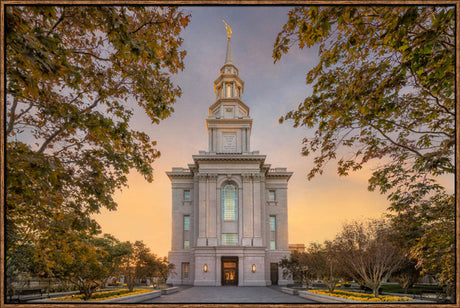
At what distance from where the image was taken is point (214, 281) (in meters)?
38.3

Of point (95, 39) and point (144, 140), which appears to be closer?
point (95, 39)

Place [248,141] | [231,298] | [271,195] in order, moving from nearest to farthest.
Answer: [231,298] < [248,141] < [271,195]

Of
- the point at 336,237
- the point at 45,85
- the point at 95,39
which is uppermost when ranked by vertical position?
the point at 95,39

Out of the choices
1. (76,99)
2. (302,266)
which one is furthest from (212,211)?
(76,99)

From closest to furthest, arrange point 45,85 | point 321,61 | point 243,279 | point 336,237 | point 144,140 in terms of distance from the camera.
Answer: point 45,85 → point 321,61 → point 144,140 → point 336,237 → point 243,279

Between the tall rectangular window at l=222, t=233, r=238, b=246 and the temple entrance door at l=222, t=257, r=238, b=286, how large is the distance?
199 cm

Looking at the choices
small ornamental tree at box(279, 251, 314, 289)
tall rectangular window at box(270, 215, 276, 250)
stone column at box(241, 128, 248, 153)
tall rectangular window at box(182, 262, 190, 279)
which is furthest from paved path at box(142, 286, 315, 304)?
stone column at box(241, 128, 248, 153)

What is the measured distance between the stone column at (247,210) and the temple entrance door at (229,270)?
248 centimetres

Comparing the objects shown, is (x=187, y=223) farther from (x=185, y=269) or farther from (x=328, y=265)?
(x=328, y=265)

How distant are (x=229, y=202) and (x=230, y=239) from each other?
467 cm

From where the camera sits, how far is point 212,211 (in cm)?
4125

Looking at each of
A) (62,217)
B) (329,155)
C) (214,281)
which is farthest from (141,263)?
(329,155)

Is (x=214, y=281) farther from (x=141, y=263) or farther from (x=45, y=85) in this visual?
(x=45, y=85)

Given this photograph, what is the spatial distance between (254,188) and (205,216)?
720cm
